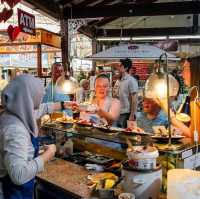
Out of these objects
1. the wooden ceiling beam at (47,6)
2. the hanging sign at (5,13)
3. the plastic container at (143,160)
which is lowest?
the plastic container at (143,160)

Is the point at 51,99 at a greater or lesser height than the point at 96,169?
greater

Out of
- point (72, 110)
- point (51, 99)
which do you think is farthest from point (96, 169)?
point (51, 99)

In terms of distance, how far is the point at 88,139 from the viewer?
308 centimetres

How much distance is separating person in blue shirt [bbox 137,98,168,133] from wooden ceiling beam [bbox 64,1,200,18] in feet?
14.0

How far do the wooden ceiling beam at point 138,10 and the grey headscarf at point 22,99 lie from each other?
18.3 feet

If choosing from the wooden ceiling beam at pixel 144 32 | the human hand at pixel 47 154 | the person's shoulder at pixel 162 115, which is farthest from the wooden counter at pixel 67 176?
the wooden ceiling beam at pixel 144 32

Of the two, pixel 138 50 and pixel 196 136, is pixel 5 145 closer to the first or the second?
pixel 196 136

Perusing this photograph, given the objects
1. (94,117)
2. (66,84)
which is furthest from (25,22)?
(94,117)

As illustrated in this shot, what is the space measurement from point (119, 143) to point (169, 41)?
30.1 ft

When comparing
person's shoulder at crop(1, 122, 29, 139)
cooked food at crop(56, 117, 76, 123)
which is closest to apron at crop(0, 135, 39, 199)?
person's shoulder at crop(1, 122, 29, 139)

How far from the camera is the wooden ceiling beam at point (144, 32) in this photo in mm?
11586

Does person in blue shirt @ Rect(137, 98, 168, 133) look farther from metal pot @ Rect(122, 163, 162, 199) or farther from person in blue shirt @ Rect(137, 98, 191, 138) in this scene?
metal pot @ Rect(122, 163, 162, 199)

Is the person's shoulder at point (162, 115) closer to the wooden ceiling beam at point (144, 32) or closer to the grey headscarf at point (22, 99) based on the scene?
the grey headscarf at point (22, 99)

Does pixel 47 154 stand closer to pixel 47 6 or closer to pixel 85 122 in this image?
pixel 85 122
